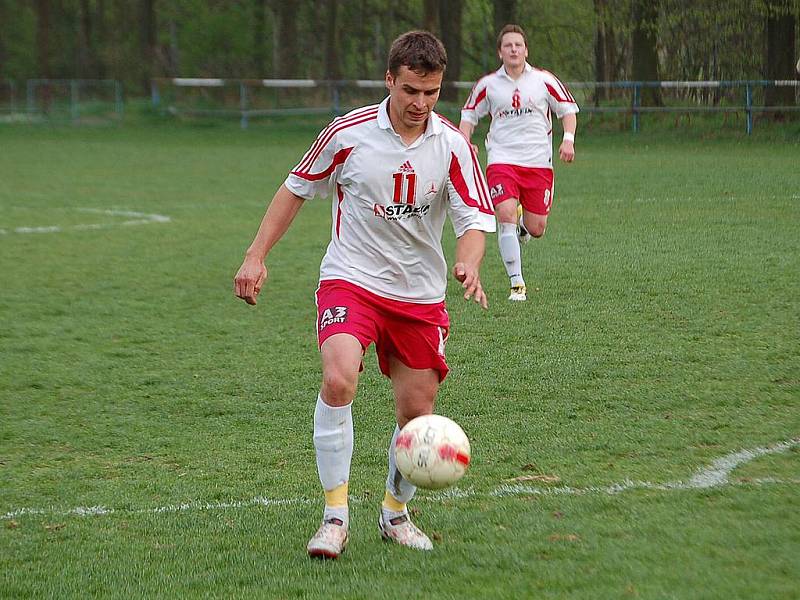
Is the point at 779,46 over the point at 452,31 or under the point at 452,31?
under

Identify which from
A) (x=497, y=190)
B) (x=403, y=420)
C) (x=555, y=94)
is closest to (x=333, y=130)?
(x=403, y=420)

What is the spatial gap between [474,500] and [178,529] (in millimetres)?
1153

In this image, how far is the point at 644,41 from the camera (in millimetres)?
27922

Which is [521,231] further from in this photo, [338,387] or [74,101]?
[74,101]

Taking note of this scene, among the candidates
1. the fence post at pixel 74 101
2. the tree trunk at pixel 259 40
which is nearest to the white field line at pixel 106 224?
the fence post at pixel 74 101

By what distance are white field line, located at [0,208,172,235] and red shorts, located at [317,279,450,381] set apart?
10740 millimetres

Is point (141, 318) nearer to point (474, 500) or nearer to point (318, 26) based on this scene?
point (474, 500)

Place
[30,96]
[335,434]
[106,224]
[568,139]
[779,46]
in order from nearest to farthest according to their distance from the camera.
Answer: [335,434] → [568,139] → [106,224] → [779,46] → [30,96]

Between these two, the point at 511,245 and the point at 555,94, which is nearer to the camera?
the point at 511,245

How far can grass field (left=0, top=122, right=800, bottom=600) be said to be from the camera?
165 inches

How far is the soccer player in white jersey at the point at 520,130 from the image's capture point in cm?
998

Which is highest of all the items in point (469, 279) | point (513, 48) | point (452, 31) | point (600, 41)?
point (452, 31)

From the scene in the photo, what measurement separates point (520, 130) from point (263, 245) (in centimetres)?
588

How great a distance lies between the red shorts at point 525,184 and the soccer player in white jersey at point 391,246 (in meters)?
5.29
